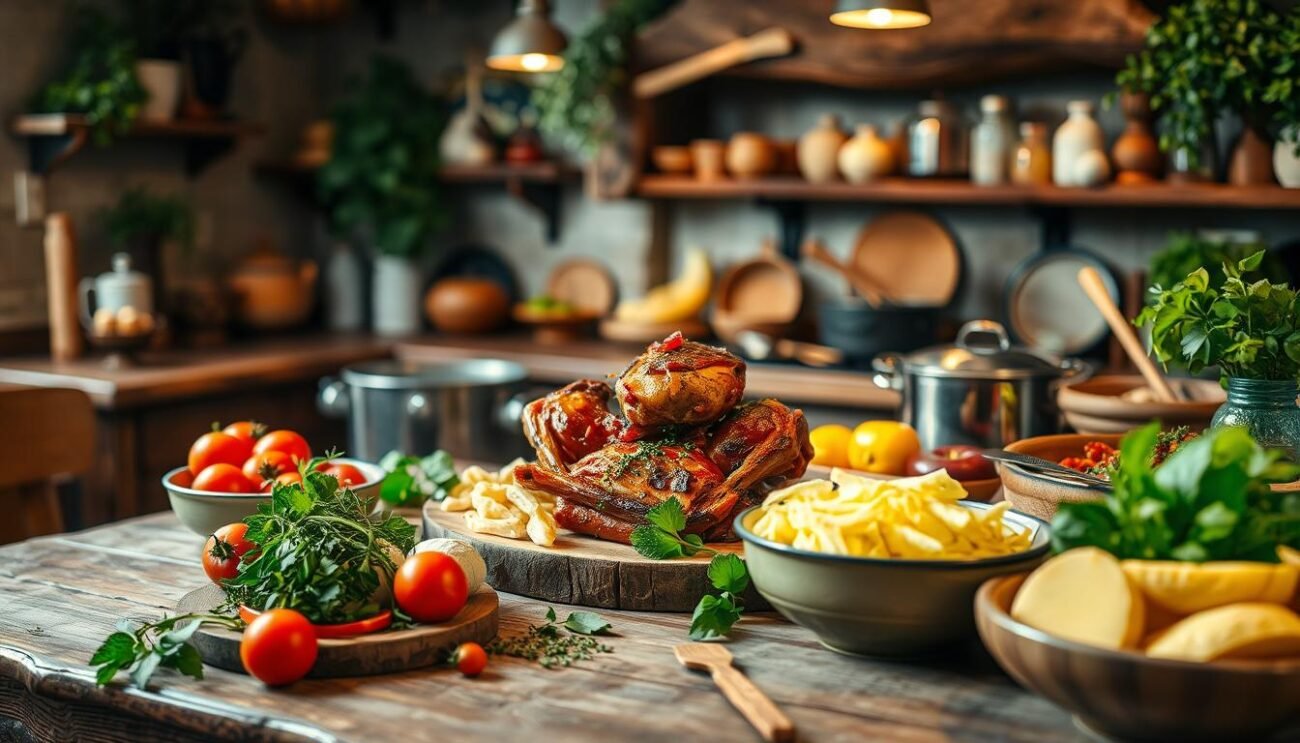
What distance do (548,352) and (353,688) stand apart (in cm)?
282

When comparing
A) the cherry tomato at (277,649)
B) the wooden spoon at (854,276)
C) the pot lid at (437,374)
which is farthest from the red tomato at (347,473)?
the wooden spoon at (854,276)

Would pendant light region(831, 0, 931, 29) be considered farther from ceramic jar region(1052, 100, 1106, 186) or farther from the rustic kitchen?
ceramic jar region(1052, 100, 1106, 186)

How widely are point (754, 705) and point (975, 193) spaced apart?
2703mm

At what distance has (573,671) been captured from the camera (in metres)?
1.45

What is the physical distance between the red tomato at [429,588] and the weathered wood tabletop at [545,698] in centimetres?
7

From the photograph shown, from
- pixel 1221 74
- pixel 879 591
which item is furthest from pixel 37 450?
pixel 1221 74

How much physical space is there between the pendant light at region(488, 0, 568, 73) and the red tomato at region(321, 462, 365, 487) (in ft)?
6.12

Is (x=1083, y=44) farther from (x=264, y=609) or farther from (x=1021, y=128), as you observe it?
(x=264, y=609)

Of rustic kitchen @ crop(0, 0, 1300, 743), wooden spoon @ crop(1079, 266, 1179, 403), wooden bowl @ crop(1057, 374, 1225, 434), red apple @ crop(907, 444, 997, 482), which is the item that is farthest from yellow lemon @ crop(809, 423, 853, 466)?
wooden spoon @ crop(1079, 266, 1179, 403)

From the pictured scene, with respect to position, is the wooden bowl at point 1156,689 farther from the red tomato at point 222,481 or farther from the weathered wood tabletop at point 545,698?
the red tomato at point 222,481

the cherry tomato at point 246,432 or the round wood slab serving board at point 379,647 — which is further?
the cherry tomato at point 246,432

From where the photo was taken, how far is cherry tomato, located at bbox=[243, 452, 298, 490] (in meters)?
1.90

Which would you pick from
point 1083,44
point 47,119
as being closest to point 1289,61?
point 1083,44

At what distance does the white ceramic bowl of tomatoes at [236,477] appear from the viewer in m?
1.87
